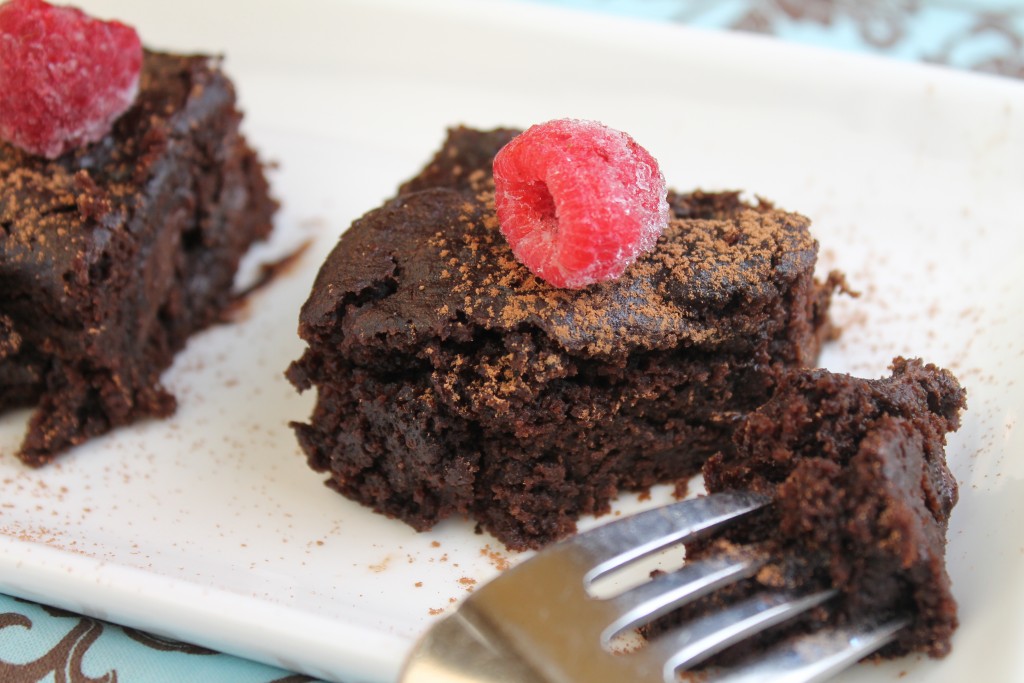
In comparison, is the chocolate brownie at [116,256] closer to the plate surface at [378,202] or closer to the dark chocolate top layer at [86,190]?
the dark chocolate top layer at [86,190]

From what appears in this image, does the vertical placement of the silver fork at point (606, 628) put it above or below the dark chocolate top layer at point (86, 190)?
below

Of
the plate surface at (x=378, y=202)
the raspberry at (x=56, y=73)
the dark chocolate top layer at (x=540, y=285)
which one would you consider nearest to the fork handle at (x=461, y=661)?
the plate surface at (x=378, y=202)

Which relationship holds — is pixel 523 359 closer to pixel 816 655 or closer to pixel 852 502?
pixel 852 502

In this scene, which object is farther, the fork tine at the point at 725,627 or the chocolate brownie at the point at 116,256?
the chocolate brownie at the point at 116,256

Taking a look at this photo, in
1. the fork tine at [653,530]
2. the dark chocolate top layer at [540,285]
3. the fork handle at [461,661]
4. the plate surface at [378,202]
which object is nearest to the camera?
the fork handle at [461,661]

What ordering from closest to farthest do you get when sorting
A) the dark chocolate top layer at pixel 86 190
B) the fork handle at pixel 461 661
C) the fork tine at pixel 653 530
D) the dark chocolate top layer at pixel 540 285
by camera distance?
the fork handle at pixel 461 661, the fork tine at pixel 653 530, the dark chocolate top layer at pixel 540 285, the dark chocolate top layer at pixel 86 190

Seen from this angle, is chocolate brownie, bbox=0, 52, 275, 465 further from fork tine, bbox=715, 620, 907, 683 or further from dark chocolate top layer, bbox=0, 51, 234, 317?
fork tine, bbox=715, 620, 907, 683
